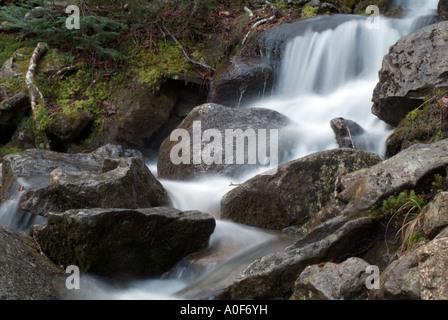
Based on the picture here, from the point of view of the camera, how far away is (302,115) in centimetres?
776

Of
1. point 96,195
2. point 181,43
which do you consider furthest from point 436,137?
point 181,43

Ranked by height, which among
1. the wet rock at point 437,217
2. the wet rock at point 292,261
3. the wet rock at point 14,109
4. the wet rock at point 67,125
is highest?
the wet rock at point 14,109

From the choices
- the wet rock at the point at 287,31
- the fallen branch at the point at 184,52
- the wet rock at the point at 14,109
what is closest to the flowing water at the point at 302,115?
the wet rock at the point at 287,31

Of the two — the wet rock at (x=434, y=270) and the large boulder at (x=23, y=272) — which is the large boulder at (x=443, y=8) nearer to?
the wet rock at (x=434, y=270)

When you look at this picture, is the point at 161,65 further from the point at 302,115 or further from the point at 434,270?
the point at 434,270

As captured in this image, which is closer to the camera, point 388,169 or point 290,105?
point 388,169

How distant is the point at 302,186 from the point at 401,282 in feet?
7.69

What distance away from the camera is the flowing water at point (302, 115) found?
12.2ft

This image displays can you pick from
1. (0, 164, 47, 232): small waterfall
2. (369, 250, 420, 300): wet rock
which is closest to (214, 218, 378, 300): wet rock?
(369, 250, 420, 300): wet rock

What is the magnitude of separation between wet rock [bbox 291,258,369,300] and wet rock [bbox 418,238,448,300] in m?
0.41

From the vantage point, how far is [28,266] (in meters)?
3.11

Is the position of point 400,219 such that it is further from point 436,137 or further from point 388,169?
point 436,137

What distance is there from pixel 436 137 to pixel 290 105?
3.78 metres

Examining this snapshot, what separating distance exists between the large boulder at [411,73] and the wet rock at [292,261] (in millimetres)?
2614
